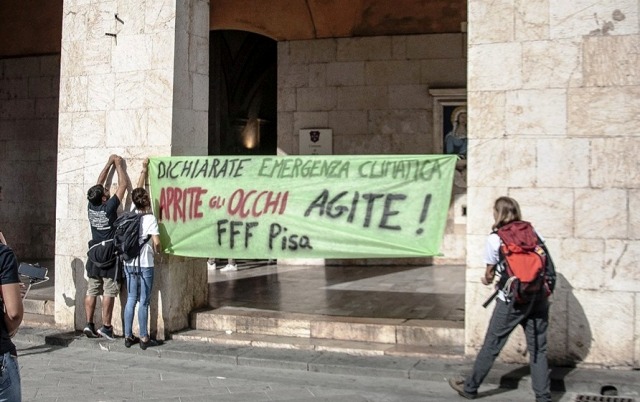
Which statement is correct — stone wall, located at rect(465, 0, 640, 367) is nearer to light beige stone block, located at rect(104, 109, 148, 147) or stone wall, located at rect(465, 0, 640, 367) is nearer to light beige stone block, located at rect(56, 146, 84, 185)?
light beige stone block, located at rect(104, 109, 148, 147)

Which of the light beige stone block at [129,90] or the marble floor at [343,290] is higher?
the light beige stone block at [129,90]

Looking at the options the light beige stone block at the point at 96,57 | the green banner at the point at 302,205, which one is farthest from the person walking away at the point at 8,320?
the light beige stone block at the point at 96,57

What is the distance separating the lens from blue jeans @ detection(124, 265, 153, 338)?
8578mm

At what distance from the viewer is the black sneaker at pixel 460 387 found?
22.0 feet

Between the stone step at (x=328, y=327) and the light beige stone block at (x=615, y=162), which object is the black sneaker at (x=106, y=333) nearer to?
the stone step at (x=328, y=327)

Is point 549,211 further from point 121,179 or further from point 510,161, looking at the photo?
point 121,179

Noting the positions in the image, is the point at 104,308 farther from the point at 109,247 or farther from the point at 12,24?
the point at 12,24

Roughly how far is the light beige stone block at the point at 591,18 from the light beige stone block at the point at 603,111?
0.55 metres

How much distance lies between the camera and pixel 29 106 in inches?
624

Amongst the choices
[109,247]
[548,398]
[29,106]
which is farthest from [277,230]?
[29,106]

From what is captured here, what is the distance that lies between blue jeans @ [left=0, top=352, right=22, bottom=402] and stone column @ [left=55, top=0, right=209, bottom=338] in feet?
15.9

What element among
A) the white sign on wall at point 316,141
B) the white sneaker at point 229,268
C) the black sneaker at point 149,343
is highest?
the white sign on wall at point 316,141

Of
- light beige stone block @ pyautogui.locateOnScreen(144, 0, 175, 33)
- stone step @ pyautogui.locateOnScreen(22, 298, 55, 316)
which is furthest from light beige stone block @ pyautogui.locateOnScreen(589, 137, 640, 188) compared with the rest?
stone step @ pyautogui.locateOnScreen(22, 298, 55, 316)

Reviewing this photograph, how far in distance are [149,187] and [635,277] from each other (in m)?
5.33
